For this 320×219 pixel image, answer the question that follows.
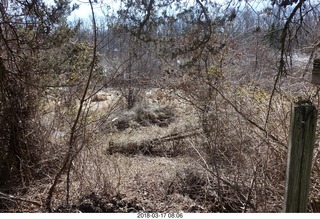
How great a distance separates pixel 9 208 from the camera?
3951 mm

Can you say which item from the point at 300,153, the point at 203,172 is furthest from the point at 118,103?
the point at 300,153

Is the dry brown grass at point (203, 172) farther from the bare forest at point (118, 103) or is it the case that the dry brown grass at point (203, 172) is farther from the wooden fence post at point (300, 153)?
the wooden fence post at point (300, 153)

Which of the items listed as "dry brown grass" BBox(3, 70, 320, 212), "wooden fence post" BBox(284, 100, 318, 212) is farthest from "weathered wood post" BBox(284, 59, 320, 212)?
"dry brown grass" BBox(3, 70, 320, 212)

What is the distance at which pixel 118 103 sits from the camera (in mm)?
4793

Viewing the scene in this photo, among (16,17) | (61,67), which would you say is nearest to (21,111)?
(61,67)

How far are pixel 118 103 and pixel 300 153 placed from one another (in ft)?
10.0

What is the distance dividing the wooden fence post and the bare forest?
3.88 ft

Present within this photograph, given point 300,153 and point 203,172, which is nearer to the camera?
point 300,153

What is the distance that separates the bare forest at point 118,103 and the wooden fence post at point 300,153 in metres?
1.18

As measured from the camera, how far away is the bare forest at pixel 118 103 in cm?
387

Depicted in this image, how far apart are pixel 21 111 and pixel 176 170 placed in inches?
90.5

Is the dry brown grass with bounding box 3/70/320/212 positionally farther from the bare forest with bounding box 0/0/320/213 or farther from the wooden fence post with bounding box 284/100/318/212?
the wooden fence post with bounding box 284/100/318/212

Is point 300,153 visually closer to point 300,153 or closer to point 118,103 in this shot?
point 300,153

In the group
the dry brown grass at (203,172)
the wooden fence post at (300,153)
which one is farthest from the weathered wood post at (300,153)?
the dry brown grass at (203,172)
